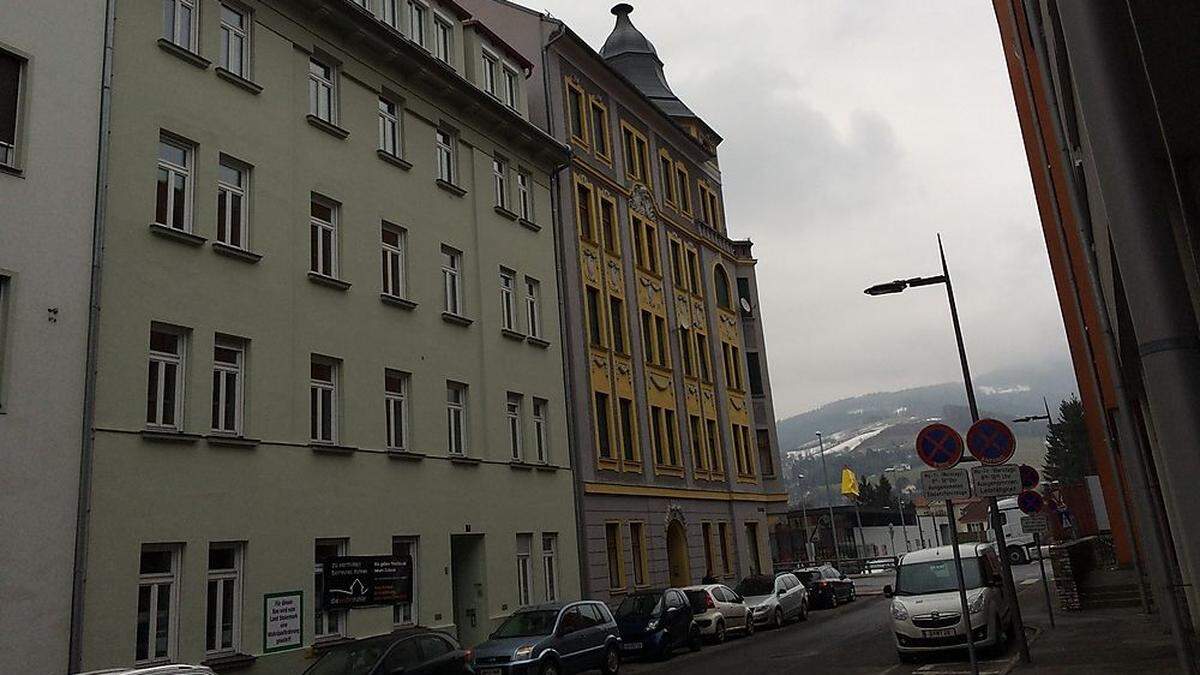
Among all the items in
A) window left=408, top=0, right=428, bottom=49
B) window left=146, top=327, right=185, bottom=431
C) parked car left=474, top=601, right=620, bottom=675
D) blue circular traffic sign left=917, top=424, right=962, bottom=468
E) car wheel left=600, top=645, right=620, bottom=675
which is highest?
window left=408, top=0, right=428, bottom=49

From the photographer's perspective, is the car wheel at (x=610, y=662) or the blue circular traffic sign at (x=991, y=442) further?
the car wheel at (x=610, y=662)

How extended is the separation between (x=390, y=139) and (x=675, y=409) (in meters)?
15.6

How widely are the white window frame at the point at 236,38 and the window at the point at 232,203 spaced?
1875mm

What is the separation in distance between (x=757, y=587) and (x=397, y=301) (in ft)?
51.4

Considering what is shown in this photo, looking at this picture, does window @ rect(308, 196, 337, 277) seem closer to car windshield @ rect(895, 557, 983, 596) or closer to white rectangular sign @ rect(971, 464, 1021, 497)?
white rectangular sign @ rect(971, 464, 1021, 497)

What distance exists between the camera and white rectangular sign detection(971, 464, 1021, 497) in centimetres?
1339

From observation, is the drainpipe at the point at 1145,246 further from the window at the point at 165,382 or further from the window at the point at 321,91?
the window at the point at 321,91

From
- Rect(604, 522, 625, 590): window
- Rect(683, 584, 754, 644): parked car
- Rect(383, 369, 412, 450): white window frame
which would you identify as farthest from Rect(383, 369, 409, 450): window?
Rect(604, 522, 625, 590): window

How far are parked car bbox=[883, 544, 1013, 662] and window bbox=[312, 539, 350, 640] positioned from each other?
10.3 meters

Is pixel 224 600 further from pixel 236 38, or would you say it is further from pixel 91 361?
pixel 236 38

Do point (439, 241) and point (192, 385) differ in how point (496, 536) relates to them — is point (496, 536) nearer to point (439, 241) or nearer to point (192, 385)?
point (439, 241)

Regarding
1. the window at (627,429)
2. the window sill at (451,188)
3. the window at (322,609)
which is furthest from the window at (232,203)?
the window at (627,429)

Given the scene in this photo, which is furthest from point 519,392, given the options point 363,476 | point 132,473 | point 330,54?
point 132,473

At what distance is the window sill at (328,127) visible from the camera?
19766 mm
